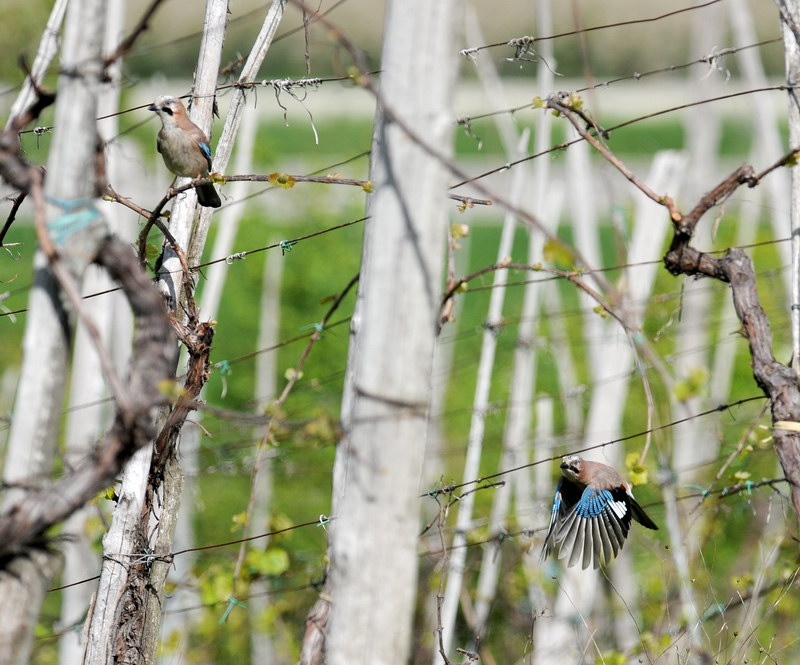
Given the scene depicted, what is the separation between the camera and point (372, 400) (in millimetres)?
1644

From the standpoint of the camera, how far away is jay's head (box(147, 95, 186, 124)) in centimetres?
322

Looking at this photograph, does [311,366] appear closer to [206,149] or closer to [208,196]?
[206,149]

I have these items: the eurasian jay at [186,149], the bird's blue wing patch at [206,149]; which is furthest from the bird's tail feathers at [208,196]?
the bird's blue wing patch at [206,149]

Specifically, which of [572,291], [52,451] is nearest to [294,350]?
[572,291]

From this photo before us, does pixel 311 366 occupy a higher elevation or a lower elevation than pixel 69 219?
higher

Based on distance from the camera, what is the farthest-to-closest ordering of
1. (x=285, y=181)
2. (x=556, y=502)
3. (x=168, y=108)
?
→ (x=556, y=502) → (x=168, y=108) → (x=285, y=181)

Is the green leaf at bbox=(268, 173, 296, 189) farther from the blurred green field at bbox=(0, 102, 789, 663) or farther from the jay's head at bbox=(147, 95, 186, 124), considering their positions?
the blurred green field at bbox=(0, 102, 789, 663)

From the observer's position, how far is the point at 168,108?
3.29 m

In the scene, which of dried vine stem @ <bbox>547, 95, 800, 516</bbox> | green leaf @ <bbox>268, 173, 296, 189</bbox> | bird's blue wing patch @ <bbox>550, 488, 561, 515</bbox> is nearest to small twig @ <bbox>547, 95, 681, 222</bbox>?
dried vine stem @ <bbox>547, 95, 800, 516</bbox>

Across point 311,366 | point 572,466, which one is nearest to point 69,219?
point 572,466

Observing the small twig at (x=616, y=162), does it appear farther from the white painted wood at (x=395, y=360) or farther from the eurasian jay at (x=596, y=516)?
the white painted wood at (x=395, y=360)

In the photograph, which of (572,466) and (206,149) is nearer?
(206,149)

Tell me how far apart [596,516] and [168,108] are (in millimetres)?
2045

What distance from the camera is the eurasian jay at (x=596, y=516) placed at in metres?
3.39
